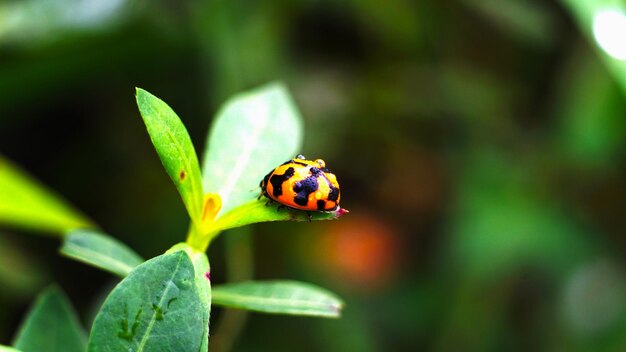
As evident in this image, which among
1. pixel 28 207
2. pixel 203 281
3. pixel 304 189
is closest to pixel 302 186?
pixel 304 189

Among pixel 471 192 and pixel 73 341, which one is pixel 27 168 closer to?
pixel 471 192

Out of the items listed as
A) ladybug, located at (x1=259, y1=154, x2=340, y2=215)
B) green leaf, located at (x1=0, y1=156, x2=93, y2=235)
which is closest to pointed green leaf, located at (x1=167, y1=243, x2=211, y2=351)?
ladybug, located at (x1=259, y1=154, x2=340, y2=215)

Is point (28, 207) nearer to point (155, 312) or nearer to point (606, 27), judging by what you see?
point (155, 312)

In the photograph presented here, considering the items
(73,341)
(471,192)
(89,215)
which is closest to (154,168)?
(89,215)

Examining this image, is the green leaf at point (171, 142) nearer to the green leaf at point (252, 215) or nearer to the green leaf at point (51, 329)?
the green leaf at point (252, 215)

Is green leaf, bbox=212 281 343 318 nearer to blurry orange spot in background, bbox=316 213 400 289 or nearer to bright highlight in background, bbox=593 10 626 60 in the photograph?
bright highlight in background, bbox=593 10 626 60

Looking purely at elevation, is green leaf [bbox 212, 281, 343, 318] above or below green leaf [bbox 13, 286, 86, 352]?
above
